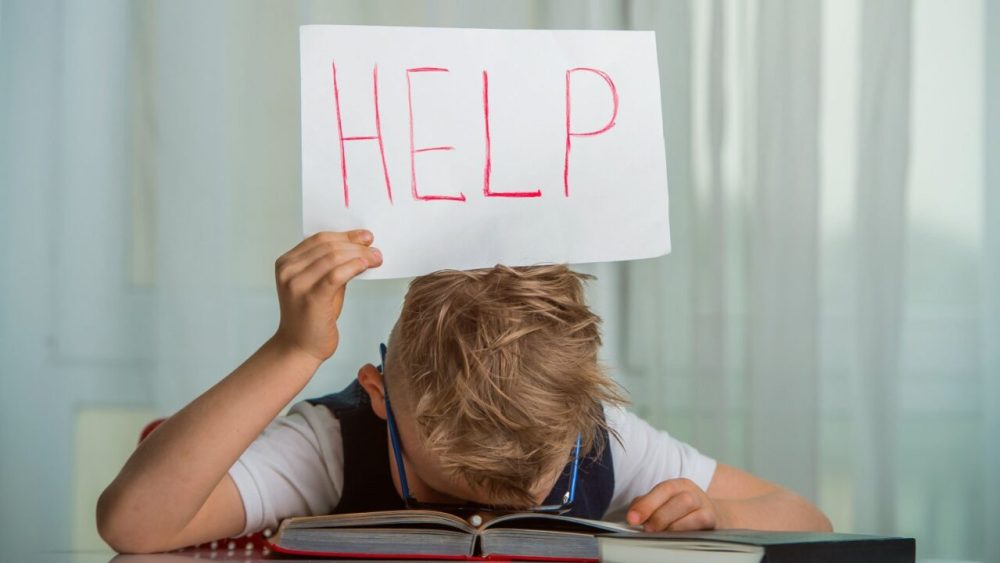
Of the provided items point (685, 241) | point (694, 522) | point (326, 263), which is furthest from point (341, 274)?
point (685, 241)

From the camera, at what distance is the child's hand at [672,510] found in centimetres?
71

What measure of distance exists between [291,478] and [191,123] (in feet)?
2.67

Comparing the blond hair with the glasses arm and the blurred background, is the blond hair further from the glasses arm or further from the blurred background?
the blurred background

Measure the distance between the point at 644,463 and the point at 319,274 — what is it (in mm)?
474

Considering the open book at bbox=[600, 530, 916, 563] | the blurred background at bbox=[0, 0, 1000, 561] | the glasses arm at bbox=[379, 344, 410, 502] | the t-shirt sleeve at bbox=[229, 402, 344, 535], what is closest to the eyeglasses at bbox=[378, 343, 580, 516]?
the glasses arm at bbox=[379, 344, 410, 502]

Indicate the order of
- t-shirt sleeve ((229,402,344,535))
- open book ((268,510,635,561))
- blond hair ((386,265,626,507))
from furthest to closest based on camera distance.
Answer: t-shirt sleeve ((229,402,344,535)) < blond hair ((386,265,626,507)) < open book ((268,510,635,561))

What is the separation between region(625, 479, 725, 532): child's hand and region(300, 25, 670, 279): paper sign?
193 mm

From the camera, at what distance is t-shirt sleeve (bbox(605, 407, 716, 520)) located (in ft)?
3.15

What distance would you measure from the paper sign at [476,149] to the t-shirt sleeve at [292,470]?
27cm

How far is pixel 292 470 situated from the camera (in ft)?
2.82

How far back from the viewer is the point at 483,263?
2.24ft

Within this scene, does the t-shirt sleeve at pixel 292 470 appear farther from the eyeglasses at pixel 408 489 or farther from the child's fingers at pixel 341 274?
the child's fingers at pixel 341 274

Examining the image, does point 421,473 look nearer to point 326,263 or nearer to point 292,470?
point 292,470

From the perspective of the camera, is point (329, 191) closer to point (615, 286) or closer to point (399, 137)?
point (399, 137)
